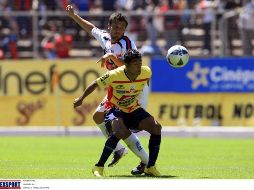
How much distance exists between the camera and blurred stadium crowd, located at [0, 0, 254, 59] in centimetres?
2923

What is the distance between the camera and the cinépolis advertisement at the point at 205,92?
2827 centimetres

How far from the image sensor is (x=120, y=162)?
17844 millimetres

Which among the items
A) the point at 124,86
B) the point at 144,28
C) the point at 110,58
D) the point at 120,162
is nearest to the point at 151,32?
the point at 144,28

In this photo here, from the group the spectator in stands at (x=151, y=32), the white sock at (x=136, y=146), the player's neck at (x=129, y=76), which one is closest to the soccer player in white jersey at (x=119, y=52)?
the white sock at (x=136, y=146)

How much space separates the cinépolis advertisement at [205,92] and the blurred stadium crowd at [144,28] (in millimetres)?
727

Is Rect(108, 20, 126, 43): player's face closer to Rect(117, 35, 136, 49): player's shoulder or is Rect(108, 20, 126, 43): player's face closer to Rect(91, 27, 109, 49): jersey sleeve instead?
Rect(117, 35, 136, 49): player's shoulder

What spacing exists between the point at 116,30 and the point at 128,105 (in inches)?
57.9

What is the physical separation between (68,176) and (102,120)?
1.87 m

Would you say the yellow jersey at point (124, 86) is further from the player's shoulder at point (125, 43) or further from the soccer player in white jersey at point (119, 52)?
the player's shoulder at point (125, 43)

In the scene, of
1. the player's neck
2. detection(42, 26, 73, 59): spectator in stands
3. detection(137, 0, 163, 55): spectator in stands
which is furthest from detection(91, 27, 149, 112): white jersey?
detection(42, 26, 73, 59): spectator in stands

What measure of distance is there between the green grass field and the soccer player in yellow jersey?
412 mm

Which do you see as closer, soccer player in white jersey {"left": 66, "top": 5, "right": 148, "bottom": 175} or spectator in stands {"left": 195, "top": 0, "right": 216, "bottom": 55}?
soccer player in white jersey {"left": 66, "top": 5, "right": 148, "bottom": 175}

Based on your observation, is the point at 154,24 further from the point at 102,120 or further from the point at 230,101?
the point at 102,120

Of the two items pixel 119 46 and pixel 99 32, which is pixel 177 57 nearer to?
pixel 119 46
